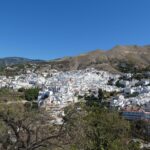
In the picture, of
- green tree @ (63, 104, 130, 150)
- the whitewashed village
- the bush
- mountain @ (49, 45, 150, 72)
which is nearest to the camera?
green tree @ (63, 104, 130, 150)

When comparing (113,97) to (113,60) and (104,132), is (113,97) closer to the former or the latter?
(104,132)

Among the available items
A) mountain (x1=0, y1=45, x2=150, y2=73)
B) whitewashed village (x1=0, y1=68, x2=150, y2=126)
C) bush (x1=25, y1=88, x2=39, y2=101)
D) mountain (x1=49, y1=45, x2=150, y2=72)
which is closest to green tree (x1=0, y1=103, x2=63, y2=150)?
whitewashed village (x1=0, y1=68, x2=150, y2=126)

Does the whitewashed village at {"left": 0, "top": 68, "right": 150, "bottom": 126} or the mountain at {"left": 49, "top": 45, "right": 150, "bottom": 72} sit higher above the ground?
the mountain at {"left": 49, "top": 45, "right": 150, "bottom": 72}

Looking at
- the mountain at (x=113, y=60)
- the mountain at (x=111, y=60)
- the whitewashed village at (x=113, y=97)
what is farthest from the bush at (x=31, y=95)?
the mountain at (x=113, y=60)

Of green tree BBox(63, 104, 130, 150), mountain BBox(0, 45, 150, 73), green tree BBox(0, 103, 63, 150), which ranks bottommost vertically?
green tree BBox(63, 104, 130, 150)

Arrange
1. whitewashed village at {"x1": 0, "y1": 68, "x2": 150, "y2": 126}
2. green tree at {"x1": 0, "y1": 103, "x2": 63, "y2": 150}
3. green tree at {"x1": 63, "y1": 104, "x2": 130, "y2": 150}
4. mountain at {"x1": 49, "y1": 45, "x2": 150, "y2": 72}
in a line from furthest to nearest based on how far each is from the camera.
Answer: mountain at {"x1": 49, "y1": 45, "x2": 150, "y2": 72}, whitewashed village at {"x1": 0, "y1": 68, "x2": 150, "y2": 126}, green tree at {"x1": 63, "y1": 104, "x2": 130, "y2": 150}, green tree at {"x1": 0, "y1": 103, "x2": 63, "y2": 150}

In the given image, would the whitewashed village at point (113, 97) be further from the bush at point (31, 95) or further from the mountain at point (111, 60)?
the mountain at point (111, 60)

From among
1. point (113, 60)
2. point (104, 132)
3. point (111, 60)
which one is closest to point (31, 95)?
point (104, 132)

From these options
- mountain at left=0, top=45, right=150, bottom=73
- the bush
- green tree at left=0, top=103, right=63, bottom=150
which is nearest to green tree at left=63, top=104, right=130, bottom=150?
green tree at left=0, top=103, right=63, bottom=150

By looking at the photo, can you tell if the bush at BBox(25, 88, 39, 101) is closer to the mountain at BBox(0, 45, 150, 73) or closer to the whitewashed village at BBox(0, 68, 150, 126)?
the whitewashed village at BBox(0, 68, 150, 126)

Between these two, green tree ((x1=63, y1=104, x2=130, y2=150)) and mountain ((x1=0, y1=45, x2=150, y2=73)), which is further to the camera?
mountain ((x1=0, y1=45, x2=150, y2=73))
